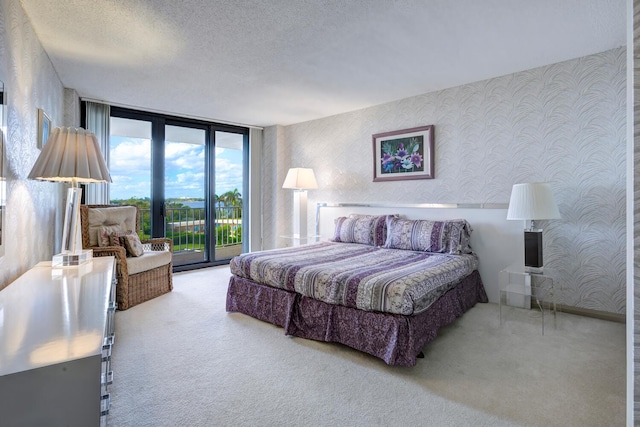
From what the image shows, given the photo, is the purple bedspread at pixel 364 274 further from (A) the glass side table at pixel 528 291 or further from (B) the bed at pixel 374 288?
(A) the glass side table at pixel 528 291

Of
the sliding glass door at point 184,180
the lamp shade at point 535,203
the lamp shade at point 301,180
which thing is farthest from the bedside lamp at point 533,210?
the sliding glass door at point 184,180

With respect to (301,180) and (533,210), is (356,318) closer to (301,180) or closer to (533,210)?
(533,210)

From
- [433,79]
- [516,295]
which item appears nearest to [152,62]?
[433,79]

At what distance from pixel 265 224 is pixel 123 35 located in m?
3.79

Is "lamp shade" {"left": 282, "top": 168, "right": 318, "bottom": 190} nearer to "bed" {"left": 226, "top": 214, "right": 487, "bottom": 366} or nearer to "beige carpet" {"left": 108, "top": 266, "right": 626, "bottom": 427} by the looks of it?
"bed" {"left": 226, "top": 214, "right": 487, "bottom": 366}

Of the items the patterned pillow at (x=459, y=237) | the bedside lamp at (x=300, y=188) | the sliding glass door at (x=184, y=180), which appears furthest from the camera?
the bedside lamp at (x=300, y=188)

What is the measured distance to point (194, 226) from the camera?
5.53 metres

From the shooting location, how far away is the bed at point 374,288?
2.24 metres

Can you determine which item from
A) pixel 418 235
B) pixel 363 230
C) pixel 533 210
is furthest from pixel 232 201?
pixel 533 210

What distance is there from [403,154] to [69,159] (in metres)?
3.51

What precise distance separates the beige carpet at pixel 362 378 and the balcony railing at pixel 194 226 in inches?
96.3

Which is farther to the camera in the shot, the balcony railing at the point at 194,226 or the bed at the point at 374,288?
the balcony railing at the point at 194,226

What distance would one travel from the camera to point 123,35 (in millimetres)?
2604

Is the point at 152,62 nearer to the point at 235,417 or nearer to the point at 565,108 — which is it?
the point at 235,417
